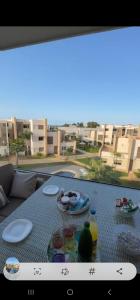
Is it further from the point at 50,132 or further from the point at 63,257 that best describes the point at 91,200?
the point at 50,132

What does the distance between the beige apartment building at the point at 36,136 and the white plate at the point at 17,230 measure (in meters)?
2.42

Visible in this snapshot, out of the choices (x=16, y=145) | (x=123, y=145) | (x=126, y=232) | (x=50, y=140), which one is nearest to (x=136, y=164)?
(x=123, y=145)

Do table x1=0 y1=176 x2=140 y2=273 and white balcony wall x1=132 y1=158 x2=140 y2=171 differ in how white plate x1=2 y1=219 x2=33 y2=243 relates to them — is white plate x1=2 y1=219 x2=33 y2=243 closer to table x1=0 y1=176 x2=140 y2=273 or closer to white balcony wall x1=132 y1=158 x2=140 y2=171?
table x1=0 y1=176 x2=140 y2=273

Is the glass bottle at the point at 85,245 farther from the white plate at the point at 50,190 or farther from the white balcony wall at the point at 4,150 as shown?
the white balcony wall at the point at 4,150

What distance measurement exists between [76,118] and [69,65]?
1082 mm

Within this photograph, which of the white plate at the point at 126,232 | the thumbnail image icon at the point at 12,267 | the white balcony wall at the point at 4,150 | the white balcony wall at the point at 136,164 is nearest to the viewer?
the thumbnail image icon at the point at 12,267

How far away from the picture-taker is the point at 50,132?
11.9 ft

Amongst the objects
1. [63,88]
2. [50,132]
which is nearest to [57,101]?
[63,88]

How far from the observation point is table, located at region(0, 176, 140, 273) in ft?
2.22

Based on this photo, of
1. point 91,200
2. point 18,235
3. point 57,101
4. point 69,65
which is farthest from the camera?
point 57,101

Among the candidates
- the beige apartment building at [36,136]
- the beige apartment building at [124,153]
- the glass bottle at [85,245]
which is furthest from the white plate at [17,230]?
the beige apartment building at [124,153]

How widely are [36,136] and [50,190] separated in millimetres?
2920

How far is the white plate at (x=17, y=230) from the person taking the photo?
2.54ft

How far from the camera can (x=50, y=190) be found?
4.43ft
